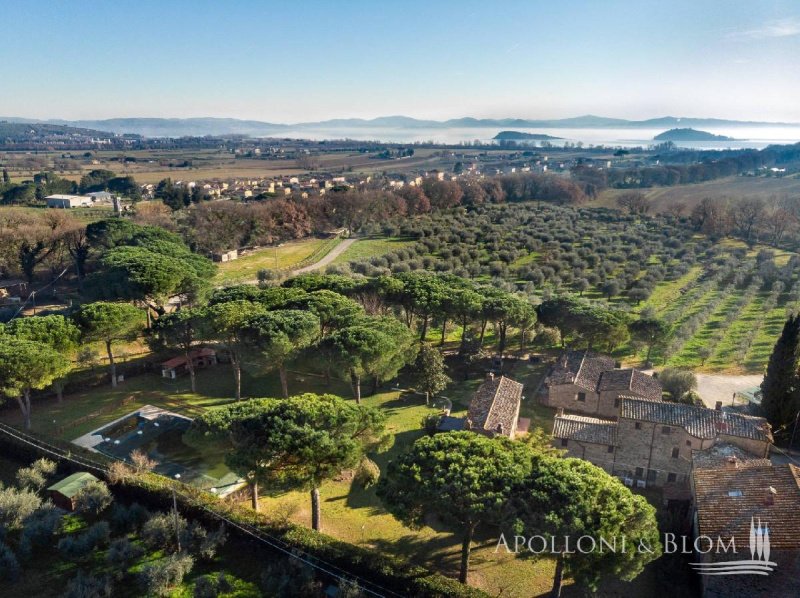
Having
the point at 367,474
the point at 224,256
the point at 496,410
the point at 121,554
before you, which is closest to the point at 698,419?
the point at 496,410

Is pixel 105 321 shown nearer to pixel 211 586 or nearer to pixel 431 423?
pixel 211 586

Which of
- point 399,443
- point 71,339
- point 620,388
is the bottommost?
point 399,443

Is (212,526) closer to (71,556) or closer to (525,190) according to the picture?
(71,556)

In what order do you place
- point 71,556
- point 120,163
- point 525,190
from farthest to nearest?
point 120,163, point 525,190, point 71,556

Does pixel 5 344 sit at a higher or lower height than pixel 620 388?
higher

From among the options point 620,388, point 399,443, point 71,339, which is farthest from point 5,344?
point 620,388

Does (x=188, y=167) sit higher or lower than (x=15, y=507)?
higher

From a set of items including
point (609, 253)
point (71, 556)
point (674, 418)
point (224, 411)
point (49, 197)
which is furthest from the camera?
point (49, 197)
